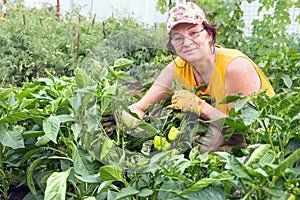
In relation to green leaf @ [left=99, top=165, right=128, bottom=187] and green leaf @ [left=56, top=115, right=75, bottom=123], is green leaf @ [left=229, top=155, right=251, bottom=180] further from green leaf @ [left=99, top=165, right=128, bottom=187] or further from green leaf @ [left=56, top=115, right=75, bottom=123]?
green leaf @ [left=56, top=115, right=75, bottom=123]

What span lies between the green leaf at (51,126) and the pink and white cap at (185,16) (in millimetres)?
472

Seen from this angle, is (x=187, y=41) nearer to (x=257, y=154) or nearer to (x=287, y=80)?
(x=257, y=154)

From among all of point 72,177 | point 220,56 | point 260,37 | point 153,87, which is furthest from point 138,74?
point 260,37

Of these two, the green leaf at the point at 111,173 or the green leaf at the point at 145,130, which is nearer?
the green leaf at the point at 111,173

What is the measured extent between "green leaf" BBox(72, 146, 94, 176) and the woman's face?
1.25ft

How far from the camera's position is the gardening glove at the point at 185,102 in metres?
1.35

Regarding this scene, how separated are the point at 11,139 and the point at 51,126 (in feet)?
0.50

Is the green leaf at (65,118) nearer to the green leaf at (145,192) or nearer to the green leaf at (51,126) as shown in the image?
the green leaf at (51,126)

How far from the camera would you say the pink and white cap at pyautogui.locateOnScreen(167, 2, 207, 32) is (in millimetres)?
1595

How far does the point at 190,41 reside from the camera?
145cm

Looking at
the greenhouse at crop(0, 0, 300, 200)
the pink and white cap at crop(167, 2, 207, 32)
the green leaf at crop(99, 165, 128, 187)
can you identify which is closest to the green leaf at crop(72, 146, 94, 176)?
the greenhouse at crop(0, 0, 300, 200)

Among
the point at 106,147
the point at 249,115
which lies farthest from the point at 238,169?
the point at 106,147

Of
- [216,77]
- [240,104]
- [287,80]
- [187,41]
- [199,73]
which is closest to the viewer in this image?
[240,104]

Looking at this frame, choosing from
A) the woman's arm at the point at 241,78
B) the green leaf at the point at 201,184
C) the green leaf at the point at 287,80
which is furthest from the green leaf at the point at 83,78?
the green leaf at the point at 287,80
